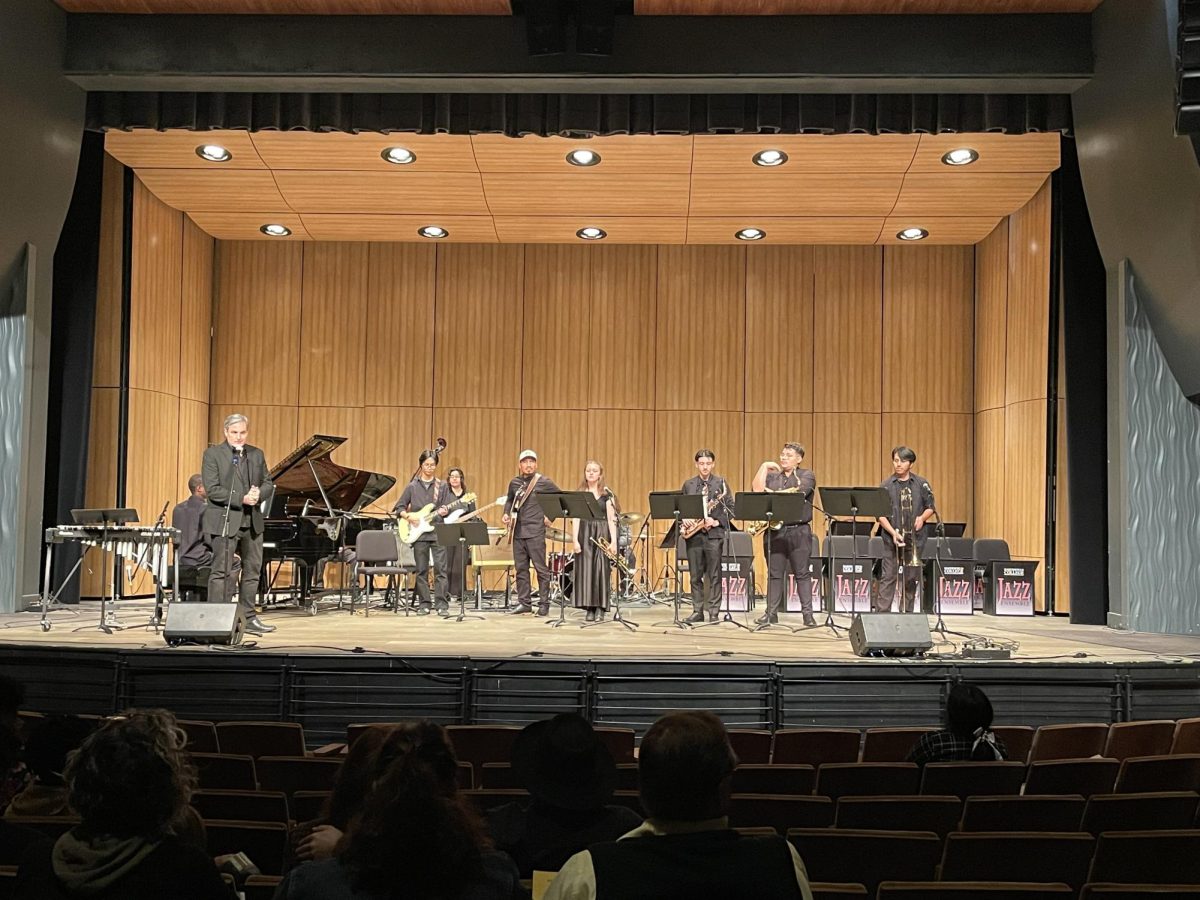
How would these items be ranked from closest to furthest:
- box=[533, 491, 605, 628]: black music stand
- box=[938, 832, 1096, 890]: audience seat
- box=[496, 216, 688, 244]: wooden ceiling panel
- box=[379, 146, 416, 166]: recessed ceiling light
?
1. box=[938, 832, 1096, 890]: audience seat
2. box=[533, 491, 605, 628]: black music stand
3. box=[379, 146, 416, 166]: recessed ceiling light
4. box=[496, 216, 688, 244]: wooden ceiling panel

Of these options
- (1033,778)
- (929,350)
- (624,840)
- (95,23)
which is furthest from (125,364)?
(624,840)

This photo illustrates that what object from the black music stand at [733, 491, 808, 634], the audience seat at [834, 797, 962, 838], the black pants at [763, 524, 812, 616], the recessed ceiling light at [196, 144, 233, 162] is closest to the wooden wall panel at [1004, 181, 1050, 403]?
the black pants at [763, 524, 812, 616]

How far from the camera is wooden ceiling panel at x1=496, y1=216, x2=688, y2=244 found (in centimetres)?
1295

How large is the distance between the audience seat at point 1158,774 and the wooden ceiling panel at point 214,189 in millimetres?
10094

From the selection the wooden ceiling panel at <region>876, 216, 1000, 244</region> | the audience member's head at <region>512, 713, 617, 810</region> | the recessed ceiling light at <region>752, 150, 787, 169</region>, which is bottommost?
the audience member's head at <region>512, 713, 617, 810</region>

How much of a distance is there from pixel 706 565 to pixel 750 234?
5.18m

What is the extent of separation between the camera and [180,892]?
1844mm

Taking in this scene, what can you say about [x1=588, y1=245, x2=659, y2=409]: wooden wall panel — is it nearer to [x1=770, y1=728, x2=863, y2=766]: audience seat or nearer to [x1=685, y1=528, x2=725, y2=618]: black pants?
[x1=685, y1=528, x2=725, y2=618]: black pants

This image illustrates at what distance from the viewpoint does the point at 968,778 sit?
3.75 m

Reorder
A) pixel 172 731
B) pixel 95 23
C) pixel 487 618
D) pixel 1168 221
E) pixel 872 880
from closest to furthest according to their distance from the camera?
1. pixel 172 731
2. pixel 872 880
3. pixel 1168 221
4. pixel 95 23
5. pixel 487 618

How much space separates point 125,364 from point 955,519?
31.9 feet

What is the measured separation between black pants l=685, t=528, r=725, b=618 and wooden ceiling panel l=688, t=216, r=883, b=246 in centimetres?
465

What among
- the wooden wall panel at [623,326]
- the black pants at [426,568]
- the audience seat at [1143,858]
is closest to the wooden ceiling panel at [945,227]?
the wooden wall panel at [623,326]

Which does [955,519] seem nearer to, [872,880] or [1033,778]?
[1033,778]
